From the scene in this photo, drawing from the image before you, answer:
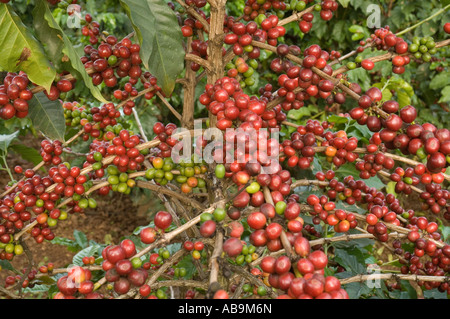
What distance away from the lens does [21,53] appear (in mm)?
761

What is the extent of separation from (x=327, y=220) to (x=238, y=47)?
442mm

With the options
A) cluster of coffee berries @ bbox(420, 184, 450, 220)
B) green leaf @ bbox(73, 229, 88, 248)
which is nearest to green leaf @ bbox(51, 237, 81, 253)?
green leaf @ bbox(73, 229, 88, 248)

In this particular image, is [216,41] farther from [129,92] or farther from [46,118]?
[46,118]

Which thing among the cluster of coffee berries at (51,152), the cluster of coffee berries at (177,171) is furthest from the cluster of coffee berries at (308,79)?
the cluster of coffee berries at (51,152)

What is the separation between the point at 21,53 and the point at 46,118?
0.27 m

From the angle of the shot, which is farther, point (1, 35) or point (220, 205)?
point (1, 35)

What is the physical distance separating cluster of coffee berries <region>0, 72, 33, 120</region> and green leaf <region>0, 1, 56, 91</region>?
3cm

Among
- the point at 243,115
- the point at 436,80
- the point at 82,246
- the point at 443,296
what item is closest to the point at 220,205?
the point at 243,115

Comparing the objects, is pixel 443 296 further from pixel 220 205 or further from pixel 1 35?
pixel 1 35

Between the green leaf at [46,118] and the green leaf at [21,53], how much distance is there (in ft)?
0.80

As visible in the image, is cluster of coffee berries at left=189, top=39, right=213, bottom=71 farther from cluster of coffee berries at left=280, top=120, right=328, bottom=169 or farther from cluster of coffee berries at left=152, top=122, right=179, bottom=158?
cluster of coffee berries at left=280, top=120, right=328, bottom=169

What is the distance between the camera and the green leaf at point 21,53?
0.75 metres

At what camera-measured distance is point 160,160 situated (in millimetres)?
910
